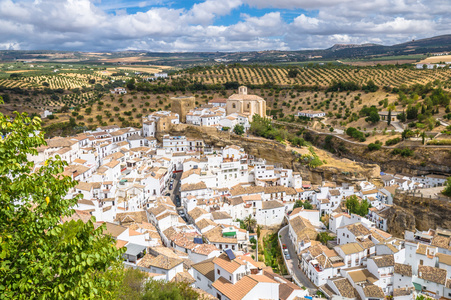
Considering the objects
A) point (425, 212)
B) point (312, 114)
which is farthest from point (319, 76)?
point (425, 212)

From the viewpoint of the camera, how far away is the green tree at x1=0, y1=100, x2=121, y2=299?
16.2 feet

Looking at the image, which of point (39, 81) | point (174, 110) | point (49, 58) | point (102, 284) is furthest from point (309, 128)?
point (49, 58)

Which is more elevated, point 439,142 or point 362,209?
point 439,142

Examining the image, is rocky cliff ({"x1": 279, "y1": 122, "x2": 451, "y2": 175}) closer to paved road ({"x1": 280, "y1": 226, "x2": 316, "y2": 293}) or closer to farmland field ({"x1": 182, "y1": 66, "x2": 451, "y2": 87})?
paved road ({"x1": 280, "y1": 226, "x2": 316, "y2": 293})

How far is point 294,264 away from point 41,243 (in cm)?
2127

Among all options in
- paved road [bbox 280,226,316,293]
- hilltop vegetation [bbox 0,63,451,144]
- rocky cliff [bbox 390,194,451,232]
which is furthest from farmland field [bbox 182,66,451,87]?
paved road [bbox 280,226,316,293]

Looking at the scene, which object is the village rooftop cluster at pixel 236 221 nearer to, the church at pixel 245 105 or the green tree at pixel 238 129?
the green tree at pixel 238 129

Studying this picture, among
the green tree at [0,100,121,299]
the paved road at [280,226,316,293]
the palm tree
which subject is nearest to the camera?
the green tree at [0,100,121,299]

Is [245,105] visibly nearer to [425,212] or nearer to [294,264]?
[425,212]

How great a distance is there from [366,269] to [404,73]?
54.8 meters

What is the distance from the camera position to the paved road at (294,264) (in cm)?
2158

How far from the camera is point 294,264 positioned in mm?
23969

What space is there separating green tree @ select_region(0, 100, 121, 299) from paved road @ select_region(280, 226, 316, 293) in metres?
18.3

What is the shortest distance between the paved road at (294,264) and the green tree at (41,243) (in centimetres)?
1825
